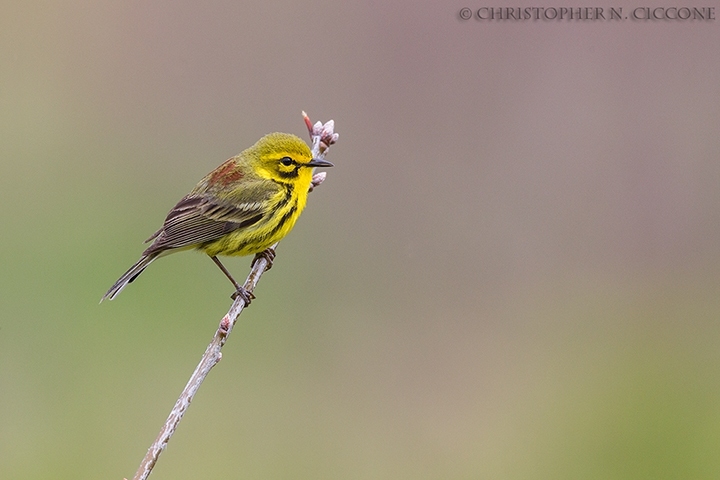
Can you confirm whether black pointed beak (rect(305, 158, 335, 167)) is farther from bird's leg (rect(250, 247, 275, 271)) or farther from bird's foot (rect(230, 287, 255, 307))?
bird's foot (rect(230, 287, 255, 307))

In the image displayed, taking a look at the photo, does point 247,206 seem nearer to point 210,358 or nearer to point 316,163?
point 316,163

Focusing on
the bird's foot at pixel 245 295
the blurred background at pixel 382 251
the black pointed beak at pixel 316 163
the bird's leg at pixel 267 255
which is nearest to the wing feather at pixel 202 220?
the bird's leg at pixel 267 255

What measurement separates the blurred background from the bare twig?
2.22m

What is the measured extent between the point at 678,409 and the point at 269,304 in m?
3.78

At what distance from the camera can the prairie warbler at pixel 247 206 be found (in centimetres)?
609

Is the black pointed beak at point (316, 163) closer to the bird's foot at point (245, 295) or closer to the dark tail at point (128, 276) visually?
the bird's foot at point (245, 295)

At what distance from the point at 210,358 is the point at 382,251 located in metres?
5.93

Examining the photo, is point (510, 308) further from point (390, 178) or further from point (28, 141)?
point (28, 141)

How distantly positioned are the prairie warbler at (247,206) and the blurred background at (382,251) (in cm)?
204

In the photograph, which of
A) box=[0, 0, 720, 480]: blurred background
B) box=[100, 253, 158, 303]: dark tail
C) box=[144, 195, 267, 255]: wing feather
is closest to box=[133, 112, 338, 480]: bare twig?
box=[144, 195, 267, 255]: wing feather

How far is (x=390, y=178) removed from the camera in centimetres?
1062

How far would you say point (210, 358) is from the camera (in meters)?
4.14

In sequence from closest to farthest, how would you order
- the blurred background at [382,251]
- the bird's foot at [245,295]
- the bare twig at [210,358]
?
1. the bare twig at [210,358]
2. the bird's foot at [245,295]
3. the blurred background at [382,251]

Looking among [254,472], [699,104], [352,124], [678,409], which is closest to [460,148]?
[352,124]
